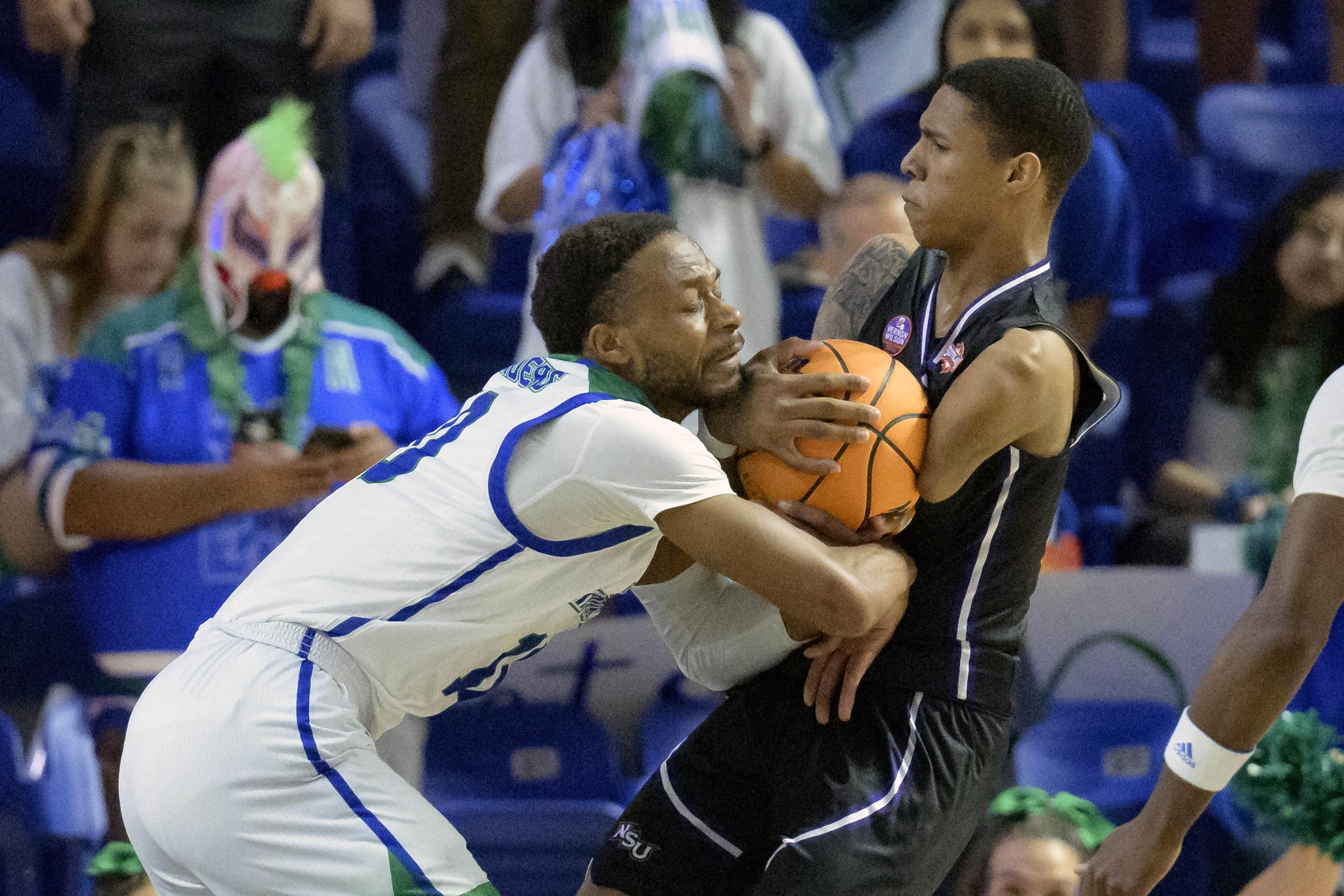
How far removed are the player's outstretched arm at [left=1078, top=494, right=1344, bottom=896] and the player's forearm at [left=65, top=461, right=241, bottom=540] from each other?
260cm

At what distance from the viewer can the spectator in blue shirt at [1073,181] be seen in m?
4.91

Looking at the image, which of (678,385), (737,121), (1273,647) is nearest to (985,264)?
(678,385)

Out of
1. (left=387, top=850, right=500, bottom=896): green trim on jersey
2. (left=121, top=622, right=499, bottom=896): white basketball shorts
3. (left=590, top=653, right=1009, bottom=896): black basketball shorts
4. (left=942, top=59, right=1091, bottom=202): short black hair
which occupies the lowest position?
(left=590, top=653, right=1009, bottom=896): black basketball shorts

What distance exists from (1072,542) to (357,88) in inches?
121

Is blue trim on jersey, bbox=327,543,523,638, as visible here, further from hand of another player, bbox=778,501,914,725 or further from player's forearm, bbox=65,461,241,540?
player's forearm, bbox=65,461,241,540

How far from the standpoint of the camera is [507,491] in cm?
240

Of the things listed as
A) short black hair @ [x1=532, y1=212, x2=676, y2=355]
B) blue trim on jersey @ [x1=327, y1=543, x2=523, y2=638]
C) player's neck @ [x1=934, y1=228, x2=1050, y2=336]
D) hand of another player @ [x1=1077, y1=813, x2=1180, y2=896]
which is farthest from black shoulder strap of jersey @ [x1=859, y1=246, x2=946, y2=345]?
hand of another player @ [x1=1077, y1=813, x2=1180, y2=896]

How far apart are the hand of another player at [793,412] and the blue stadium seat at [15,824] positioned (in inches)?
97.7

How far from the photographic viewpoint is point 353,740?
7.91 ft

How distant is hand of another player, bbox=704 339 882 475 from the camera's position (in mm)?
2498

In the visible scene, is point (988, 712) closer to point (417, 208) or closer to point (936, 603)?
point (936, 603)

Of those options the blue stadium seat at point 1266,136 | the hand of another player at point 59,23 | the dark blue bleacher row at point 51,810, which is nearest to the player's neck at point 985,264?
the dark blue bleacher row at point 51,810

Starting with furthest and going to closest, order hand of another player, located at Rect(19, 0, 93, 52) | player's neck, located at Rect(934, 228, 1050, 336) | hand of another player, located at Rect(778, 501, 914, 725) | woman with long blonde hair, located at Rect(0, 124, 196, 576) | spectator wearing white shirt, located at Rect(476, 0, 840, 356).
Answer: hand of another player, located at Rect(19, 0, 93, 52) → spectator wearing white shirt, located at Rect(476, 0, 840, 356) → woman with long blonde hair, located at Rect(0, 124, 196, 576) → player's neck, located at Rect(934, 228, 1050, 336) → hand of another player, located at Rect(778, 501, 914, 725)

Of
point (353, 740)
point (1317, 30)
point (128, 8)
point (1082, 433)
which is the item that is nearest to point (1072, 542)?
point (1082, 433)
